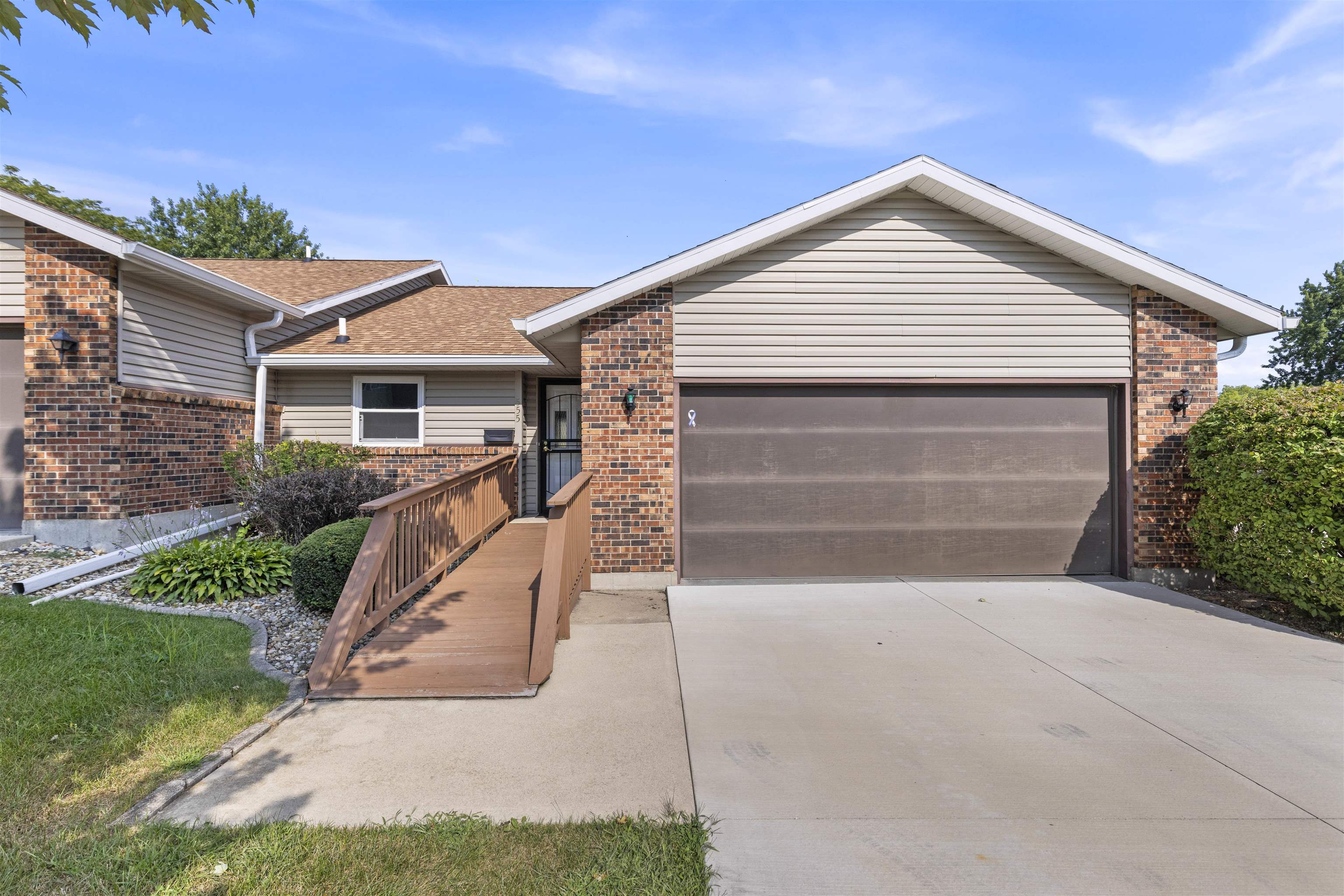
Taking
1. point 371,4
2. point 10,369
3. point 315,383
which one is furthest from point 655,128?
point 10,369

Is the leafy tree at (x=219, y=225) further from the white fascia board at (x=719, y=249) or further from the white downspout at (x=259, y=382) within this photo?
the white fascia board at (x=719, y=249)

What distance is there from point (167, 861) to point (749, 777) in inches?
91.5

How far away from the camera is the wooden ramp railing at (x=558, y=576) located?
4.05 m

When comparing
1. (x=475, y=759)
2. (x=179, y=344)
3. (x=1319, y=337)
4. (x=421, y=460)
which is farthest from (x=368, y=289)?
(x=1319, y=337)

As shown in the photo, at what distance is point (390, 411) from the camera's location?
9.70 metres

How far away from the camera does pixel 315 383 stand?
9.68 meters

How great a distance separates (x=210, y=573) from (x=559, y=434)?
5440 millimetres

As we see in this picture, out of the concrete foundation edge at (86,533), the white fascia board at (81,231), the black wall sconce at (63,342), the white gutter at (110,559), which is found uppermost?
the white fascia board at (81,231)

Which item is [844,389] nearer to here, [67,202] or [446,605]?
[446,605]

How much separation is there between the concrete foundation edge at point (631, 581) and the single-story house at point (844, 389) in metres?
0.03

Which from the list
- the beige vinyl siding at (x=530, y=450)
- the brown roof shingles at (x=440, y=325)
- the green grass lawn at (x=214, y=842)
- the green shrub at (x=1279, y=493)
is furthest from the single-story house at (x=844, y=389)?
the green grass lawn at (x=214, y=842)

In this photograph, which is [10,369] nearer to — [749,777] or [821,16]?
[749,777]

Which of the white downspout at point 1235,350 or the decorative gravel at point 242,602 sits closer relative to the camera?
the decorative gravel at point 242,602

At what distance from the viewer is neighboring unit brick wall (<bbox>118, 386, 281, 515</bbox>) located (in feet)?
23.4
